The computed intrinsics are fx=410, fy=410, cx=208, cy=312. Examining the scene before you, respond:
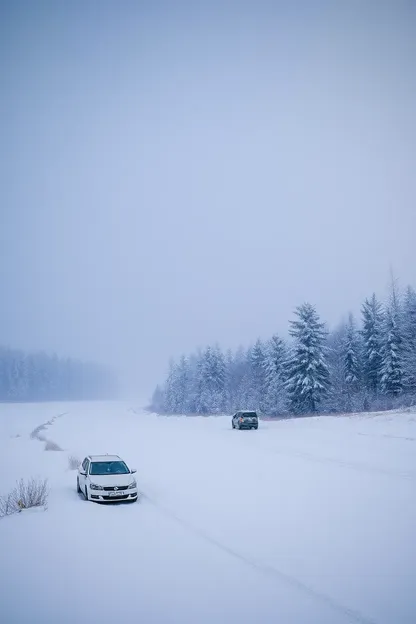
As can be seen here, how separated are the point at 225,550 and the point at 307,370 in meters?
39.7

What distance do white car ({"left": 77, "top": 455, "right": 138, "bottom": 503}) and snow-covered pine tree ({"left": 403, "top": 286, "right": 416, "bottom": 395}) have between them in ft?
117

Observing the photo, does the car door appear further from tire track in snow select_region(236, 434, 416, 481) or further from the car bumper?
tire track in snow select_region(236, 434, 416, 481)

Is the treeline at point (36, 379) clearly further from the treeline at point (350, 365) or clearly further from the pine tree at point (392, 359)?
the pine tree at point (392, 359)

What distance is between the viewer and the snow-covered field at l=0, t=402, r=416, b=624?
6191 mm

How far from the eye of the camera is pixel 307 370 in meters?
46.9

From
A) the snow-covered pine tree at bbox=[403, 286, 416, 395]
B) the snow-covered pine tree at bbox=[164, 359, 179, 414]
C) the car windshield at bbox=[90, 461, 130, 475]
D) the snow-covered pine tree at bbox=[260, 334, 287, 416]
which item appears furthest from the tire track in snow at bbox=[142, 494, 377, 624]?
the snow-covered pine tree at bbox=[164, 359, 179, 414]

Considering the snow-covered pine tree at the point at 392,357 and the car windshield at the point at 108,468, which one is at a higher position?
the snow-covered pine tree at the point at 392,357

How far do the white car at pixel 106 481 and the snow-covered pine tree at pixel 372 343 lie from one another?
139ft

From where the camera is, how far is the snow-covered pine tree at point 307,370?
153 ft

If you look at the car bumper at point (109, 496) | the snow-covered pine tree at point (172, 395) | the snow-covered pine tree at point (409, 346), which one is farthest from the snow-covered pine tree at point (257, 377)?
the car bumper at point (109, 496)

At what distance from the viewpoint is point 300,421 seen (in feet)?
130

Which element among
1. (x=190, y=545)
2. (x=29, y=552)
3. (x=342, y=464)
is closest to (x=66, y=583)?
(x=29, y=552)

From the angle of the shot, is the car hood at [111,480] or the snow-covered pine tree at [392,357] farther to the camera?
the snow-covered pine tree at [392,357]

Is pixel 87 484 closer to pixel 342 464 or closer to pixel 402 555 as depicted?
pixel 402 555
